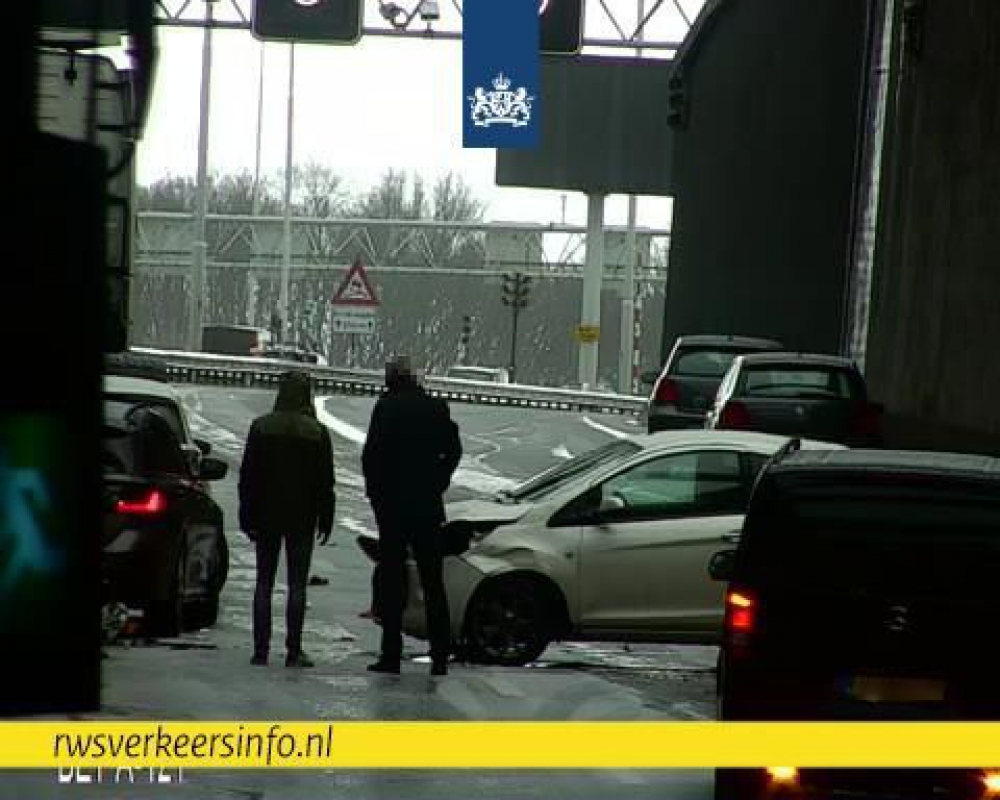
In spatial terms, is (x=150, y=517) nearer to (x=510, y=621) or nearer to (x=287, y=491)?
(x=287, y=491)

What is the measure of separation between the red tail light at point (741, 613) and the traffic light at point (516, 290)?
57292 millimetres

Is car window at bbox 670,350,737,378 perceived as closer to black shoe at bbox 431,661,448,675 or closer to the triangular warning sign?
the triangular warning sign

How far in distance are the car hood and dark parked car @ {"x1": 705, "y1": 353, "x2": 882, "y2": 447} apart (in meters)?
8.53

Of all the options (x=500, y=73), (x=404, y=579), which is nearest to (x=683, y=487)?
(x=404, y=579)

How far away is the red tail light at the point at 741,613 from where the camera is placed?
1000 centimetres

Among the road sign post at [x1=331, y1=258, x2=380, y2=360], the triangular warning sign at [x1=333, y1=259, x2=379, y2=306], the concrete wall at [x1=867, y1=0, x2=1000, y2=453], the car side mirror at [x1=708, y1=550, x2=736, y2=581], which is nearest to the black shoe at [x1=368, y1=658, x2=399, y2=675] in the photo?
the car side mirror at [x1=708, y1=550, x2=736, y2=581]

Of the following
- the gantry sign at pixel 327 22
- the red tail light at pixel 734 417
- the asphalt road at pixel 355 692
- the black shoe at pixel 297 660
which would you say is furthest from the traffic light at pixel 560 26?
the black shoe at pixel 297 660

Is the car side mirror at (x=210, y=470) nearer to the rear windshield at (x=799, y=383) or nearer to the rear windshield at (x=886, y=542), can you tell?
the rear windshield at (x=886, y=542)

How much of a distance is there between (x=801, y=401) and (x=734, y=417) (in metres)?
0.72

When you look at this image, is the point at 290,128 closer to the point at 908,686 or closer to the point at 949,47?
the point at 949,47

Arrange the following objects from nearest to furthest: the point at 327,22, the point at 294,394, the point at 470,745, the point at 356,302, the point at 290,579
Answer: the point at 470,745 < the point at 294,394 < the point at 290,579 < the point at 327,22 < the point at 356,302

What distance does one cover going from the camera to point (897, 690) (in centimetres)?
980

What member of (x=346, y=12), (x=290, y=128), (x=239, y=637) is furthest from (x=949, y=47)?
(x=290, y=128)

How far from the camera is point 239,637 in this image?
A: 57.5 ft
